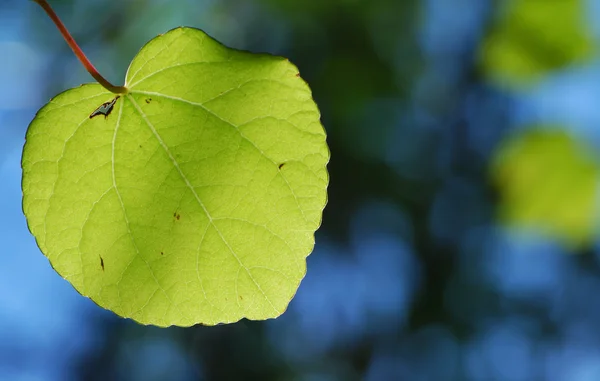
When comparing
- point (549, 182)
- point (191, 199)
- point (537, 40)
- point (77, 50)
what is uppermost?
point (77, 50)

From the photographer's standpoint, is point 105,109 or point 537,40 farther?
point 537,40

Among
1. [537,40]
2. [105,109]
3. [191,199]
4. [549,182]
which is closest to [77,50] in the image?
[105,109]

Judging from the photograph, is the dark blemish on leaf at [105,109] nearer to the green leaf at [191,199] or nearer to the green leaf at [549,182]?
the green leaf at [191,199]

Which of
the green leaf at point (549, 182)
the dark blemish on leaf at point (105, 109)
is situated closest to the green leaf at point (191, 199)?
the dark blemish on leaf at point (105, 109)

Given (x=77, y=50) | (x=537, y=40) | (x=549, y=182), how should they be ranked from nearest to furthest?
(x=77, y=50), (x=537, y=40), (x=549, y=182)

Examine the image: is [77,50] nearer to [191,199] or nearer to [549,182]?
[191,199]

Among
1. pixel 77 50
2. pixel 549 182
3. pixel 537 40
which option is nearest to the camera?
pixel 77 50

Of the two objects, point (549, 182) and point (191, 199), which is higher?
point (191, 199)
